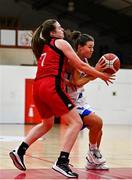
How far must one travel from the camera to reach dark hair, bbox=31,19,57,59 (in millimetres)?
5910

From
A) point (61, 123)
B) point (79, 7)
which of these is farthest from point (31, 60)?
point (79, 7)

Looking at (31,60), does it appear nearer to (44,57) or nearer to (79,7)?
(79,7)

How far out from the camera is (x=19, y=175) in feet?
18.4

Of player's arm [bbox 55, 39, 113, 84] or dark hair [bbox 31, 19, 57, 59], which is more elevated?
dark hair [bbox 31, 19, 57, 59]

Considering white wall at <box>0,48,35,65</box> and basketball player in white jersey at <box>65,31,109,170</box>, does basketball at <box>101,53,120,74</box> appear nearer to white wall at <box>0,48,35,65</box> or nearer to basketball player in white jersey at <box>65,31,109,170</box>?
basketball player in white jersey at <box>65,31,109,170</box>

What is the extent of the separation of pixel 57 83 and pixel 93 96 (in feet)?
61.1

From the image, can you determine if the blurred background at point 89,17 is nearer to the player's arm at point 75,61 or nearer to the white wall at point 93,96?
the white wall at point 93,96

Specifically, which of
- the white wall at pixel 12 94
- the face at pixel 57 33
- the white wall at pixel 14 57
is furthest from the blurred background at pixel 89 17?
the face at pixel 57 33

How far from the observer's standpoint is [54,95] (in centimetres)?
563

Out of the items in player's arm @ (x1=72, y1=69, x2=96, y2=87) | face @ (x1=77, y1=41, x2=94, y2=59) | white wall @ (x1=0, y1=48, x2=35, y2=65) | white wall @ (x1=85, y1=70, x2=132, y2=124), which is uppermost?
face @ (x1=77, y1=41, x2=94, y2=59)

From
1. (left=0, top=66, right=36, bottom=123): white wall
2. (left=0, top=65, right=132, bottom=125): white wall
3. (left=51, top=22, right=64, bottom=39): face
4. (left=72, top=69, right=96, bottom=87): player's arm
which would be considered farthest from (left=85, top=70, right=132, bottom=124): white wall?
(left=51, top=22, right=64, bottom=39): face

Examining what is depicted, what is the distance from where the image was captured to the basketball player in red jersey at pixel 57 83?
5629mm

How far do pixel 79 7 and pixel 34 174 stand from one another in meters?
23.3

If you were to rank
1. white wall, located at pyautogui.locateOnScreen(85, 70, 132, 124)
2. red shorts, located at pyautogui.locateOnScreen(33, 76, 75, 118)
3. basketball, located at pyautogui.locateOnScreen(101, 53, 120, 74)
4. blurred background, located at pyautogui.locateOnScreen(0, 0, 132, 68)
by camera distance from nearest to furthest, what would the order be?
1. red shorts, located at pyautogui.locateOnScreen(33, 76, 75, 118)
2. basketball, located at pyautogui.locateOnScreen(101, 53, 120, 74)
3. white wall, located at pyautogui.locateOnScreen(85, 70, 132, 124)
4. blurred background, located at pyautogui.locateOnScreen(0, 0, 132, 68)
